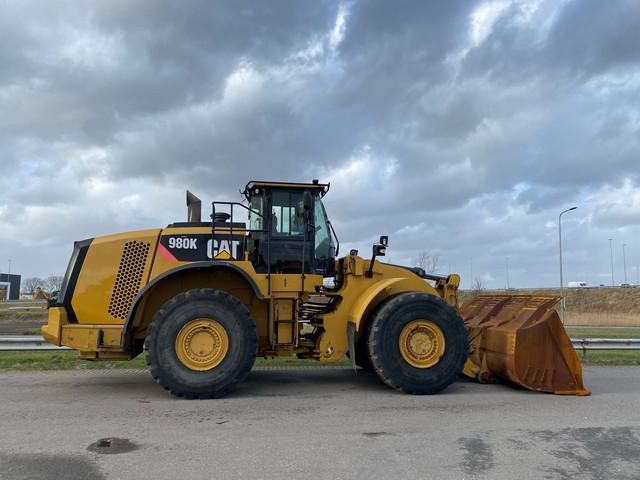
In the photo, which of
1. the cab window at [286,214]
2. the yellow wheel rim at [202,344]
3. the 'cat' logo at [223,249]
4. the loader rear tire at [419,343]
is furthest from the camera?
the cab window at [286,214]

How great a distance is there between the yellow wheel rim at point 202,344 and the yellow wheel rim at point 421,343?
242 cm

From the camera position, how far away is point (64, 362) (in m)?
9.50

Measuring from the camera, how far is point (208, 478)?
3832mm

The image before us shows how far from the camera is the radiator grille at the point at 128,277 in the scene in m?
7.07

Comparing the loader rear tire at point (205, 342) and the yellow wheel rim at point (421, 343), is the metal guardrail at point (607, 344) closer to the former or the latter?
the yellow wheel rim at point (421, 343)

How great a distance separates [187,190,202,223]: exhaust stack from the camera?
8.15 meters

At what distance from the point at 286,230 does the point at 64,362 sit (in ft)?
16.9

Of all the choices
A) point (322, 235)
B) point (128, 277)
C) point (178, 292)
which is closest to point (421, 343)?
point (322, 235)

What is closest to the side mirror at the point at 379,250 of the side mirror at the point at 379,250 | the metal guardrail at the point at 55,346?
the side mirror at the point at 379,250

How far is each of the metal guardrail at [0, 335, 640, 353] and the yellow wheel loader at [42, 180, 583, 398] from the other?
3.70 meters

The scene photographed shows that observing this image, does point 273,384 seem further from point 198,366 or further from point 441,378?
point 441,378

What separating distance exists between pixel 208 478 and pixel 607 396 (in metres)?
5.75

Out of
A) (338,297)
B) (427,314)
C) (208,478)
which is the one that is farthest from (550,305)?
(208,478)

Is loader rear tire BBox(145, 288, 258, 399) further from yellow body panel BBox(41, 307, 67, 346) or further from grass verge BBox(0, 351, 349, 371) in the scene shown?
grass verge BBox(0, 351, 349, 371)
